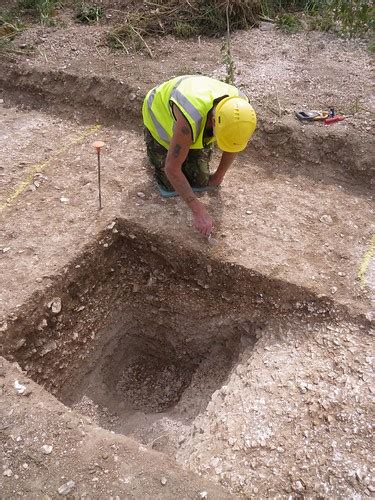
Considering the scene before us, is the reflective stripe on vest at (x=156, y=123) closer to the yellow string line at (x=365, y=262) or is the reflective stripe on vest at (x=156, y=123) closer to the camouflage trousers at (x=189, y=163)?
the camouflage trousers at (x=189, y=163)

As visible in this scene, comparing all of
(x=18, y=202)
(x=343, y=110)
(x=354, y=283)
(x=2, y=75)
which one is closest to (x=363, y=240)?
(x=354, y=283)

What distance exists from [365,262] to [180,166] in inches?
69.6

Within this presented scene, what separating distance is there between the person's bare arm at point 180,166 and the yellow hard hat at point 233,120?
0.78 feet

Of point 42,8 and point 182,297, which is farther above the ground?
point 42,8

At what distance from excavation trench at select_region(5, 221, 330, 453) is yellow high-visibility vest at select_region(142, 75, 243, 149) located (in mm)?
938

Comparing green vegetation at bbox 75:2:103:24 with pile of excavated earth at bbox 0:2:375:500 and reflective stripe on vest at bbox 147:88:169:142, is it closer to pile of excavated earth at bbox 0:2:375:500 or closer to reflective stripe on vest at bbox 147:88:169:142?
pile of excavated earth at bbox 0:2:375:500

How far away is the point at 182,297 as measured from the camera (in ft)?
13.7

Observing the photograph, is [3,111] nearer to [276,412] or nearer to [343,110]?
[343,110]

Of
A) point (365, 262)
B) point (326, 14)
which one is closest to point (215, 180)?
point (365, 262)

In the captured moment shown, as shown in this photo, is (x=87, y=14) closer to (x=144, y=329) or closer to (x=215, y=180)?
(x=215, y=180)

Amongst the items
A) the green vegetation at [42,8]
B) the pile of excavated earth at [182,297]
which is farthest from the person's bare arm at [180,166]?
the green vegetation at [42,8]

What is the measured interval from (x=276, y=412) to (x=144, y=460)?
951 millimetres

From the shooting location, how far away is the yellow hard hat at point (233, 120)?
3.16m

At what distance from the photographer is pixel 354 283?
145 inches
